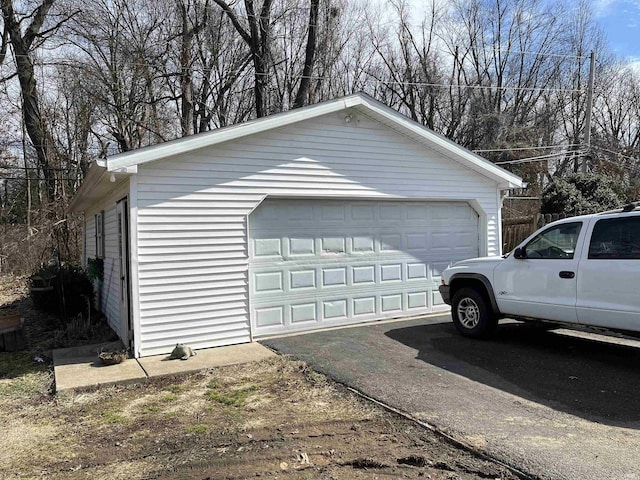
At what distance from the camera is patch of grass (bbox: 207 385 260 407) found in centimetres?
512

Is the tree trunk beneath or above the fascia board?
above

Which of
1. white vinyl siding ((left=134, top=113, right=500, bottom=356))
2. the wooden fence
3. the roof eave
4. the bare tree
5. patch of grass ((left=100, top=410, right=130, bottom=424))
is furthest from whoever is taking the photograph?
the bare tree

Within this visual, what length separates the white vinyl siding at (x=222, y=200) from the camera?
6.80 m

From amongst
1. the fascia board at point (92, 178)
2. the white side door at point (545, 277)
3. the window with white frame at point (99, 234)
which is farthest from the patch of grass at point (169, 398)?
the window with white frame at point (99, 234)

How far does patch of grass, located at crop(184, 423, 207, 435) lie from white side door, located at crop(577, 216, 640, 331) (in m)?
4.45

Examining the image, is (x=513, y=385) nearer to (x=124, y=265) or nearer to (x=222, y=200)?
(x=222, y=200)

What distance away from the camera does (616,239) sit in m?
5.58

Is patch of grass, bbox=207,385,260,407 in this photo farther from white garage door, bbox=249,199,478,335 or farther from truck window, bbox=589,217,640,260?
truck window, bbox=589,217,640,260

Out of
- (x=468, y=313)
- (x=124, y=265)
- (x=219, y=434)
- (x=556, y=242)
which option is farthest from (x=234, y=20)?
(x=219, y=434)

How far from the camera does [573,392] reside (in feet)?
16.5

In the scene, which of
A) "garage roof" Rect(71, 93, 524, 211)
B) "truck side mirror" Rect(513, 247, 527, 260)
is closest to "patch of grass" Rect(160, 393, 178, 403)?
"garage roof" Rect(71, 93, 524, 211)

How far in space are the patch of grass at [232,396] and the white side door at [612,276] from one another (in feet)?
13.1

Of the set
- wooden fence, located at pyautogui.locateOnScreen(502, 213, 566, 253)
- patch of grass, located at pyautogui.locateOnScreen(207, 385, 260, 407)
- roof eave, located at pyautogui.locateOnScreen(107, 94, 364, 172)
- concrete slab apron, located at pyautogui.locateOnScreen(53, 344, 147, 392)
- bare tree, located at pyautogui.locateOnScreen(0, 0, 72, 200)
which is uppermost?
bare tree, located at pyautogui.locateOnScreen(0, 0, 72, 200)

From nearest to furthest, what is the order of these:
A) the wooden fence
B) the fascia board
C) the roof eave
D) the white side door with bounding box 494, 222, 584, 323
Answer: the white side door with bounding box 494, 222, 584, 323 → the roof eave → the fascia board → the wooden fence
